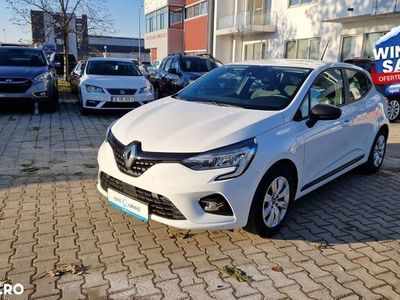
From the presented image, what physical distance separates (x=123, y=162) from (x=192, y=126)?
683 mm

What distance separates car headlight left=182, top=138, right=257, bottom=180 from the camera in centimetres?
312

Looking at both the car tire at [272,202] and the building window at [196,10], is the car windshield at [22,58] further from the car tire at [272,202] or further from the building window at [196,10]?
the building window at [196,10]

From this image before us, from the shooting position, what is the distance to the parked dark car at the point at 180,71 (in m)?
12.1

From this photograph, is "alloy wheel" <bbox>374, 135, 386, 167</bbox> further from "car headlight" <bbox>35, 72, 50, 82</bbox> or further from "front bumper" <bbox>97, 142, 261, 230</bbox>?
"car headlight" <bbox>35, 72, 50, 82</bbox>

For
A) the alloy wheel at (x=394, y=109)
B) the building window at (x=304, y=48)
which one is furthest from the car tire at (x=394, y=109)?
the building window at (x=304, y=48)

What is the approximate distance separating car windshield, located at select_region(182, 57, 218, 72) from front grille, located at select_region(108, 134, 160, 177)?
9.37 m

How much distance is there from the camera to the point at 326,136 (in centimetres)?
420

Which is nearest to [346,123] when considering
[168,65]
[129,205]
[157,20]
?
[129,205]

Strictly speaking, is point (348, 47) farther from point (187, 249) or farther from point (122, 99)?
point (187, 249)

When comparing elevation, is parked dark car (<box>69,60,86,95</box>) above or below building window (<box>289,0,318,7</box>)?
below

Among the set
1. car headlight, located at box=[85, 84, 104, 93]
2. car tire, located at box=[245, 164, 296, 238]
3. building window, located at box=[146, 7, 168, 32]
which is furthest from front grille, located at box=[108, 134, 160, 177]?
building window, located at box=[146, 7, 168, 32]

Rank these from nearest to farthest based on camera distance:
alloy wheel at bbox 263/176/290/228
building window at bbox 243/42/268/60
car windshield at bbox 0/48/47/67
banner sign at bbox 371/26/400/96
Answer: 1. alloy wheel at bbox 263/176/290/228
2. car windshield at bbox 0/48/47/67
3. banner sign at bbox 371/26/400/96
4. building window at bbox 243/42/268/60

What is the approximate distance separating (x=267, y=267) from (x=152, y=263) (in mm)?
947

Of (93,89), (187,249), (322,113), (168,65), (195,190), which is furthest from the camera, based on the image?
(168,65)
